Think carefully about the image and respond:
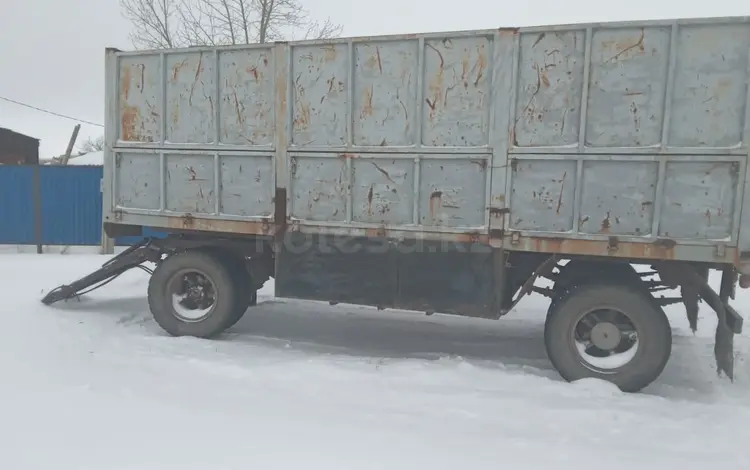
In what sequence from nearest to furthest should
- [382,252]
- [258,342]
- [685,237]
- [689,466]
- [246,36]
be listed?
[689,466]
[685,237]
[382,252]
[258,342]
[246,36]

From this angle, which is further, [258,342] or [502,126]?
[258,342]

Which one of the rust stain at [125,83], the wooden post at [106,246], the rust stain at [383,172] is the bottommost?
the wooden post at [106,246]

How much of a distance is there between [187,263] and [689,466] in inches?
195

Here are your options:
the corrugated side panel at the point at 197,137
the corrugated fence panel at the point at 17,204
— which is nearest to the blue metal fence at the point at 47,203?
the corrugated fence panel at the point at 17,204

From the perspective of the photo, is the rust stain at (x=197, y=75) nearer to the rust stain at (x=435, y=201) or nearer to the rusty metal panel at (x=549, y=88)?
the rust stain at (x=435, y=201)

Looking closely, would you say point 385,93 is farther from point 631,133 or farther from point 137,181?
point 137,181

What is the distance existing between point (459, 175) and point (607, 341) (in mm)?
1913

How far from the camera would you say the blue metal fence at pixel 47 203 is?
11.8m

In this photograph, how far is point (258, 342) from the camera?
602 centimetres

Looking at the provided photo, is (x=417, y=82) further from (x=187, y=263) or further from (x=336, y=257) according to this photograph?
(x=187, y=263)

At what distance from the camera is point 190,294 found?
20.7 feet

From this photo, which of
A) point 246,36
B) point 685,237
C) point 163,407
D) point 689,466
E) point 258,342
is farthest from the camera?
point 246,36

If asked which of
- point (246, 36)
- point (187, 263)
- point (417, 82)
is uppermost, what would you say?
point (246, 36)

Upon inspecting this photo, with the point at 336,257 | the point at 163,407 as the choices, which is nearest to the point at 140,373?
the point at 163,407
